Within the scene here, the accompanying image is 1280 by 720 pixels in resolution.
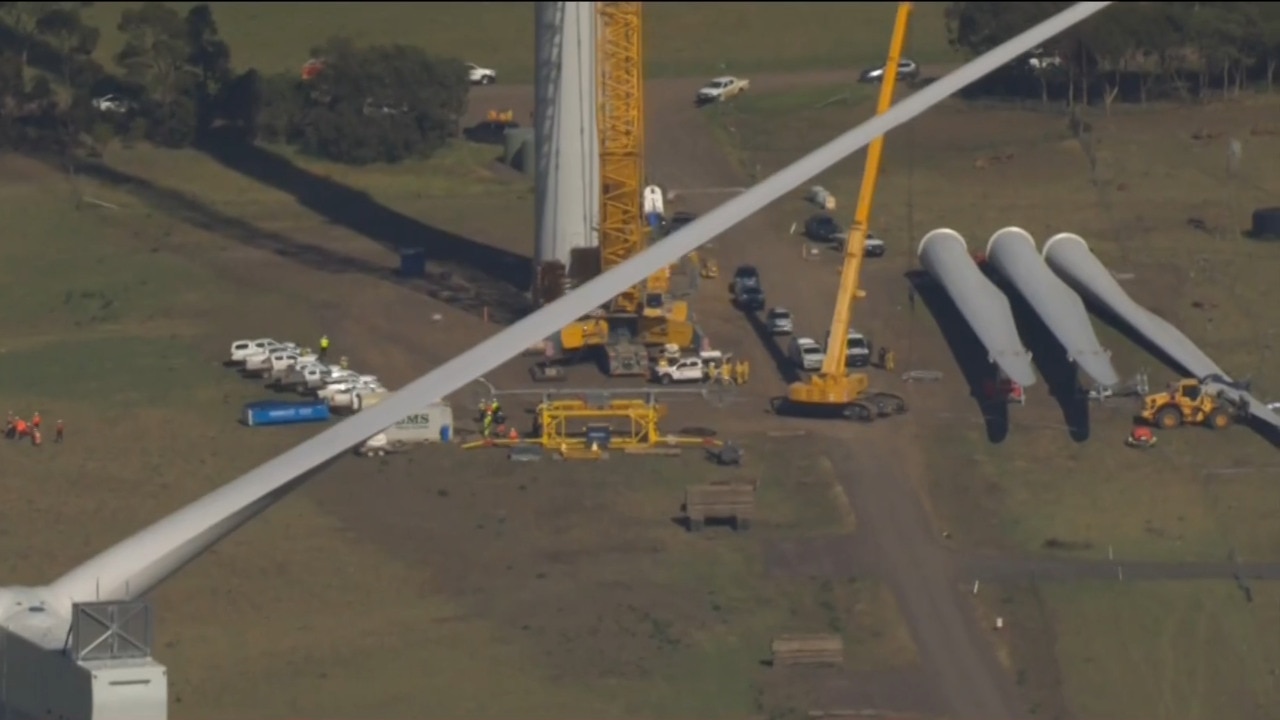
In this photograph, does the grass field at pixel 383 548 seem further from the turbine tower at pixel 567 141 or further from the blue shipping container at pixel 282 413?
the turbine tower at pixel 567 141

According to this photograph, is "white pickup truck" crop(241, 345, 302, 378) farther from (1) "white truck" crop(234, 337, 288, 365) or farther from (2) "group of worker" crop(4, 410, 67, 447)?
(2) "group of worker" crop(4, 410, 67, 447)

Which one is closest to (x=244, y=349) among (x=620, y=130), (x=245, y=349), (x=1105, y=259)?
(x=245, y=349)

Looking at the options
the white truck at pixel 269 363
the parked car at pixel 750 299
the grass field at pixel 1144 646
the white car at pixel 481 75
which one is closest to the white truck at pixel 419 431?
the white truck at pixel 269 363

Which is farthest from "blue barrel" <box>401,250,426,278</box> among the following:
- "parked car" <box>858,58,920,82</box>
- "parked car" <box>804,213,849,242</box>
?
"parked car" <box>858,58,920,82</box>

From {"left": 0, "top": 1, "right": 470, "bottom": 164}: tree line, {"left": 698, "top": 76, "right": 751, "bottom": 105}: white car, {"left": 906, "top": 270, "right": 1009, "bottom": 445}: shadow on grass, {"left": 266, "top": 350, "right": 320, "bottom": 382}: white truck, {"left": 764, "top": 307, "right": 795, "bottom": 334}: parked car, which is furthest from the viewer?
{"left": 698, "top": 76, "right": 751, "bottom": 105}: white car

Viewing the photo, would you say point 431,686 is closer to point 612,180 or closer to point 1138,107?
point 612,180

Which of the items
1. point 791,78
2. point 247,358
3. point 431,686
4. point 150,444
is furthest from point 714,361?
point 791,78

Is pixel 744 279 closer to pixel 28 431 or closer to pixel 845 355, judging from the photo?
pixel 845 355
